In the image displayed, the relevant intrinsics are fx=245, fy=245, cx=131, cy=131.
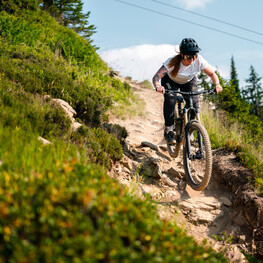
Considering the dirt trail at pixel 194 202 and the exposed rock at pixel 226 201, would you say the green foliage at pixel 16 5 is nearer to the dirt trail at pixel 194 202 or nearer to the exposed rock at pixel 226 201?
the dirt trail at pixel 194 202

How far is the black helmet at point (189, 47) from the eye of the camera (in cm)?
466

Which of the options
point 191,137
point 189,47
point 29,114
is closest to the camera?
point 29,114

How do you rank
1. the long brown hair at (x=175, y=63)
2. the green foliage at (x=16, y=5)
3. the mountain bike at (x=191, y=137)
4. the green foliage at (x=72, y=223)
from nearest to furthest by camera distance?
the green foliage at (x=72, y=223), the mountain bike at (x=191, y=137), the long brown hair at (x=175, y=63), the green foliage at (x=16, y=5)

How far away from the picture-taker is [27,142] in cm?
296

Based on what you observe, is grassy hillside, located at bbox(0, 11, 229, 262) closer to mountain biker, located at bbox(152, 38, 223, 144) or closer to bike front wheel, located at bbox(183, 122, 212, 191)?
bike front wheel, located at bbox(183, 122, 212, 191)

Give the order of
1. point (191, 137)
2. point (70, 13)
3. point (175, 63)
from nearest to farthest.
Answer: point (191, 137), point (175, 63), point (70, 13)

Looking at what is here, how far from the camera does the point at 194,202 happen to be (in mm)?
4793

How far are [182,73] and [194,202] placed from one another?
2660mm

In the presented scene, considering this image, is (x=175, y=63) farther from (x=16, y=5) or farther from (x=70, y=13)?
(x=70, y=13)

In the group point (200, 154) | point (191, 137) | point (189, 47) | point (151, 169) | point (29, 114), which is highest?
point (189, 47)

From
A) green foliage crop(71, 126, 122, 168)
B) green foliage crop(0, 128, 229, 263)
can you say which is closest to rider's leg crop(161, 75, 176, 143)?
green foliage crop(71, 126, 122, 168)

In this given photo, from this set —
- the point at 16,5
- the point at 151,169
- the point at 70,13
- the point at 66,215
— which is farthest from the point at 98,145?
the point at 70,13

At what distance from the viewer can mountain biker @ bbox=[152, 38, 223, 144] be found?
15.5ft

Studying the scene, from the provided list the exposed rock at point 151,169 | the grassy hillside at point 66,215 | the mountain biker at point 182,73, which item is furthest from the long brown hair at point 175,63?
the grassy hillside at point 66,215
